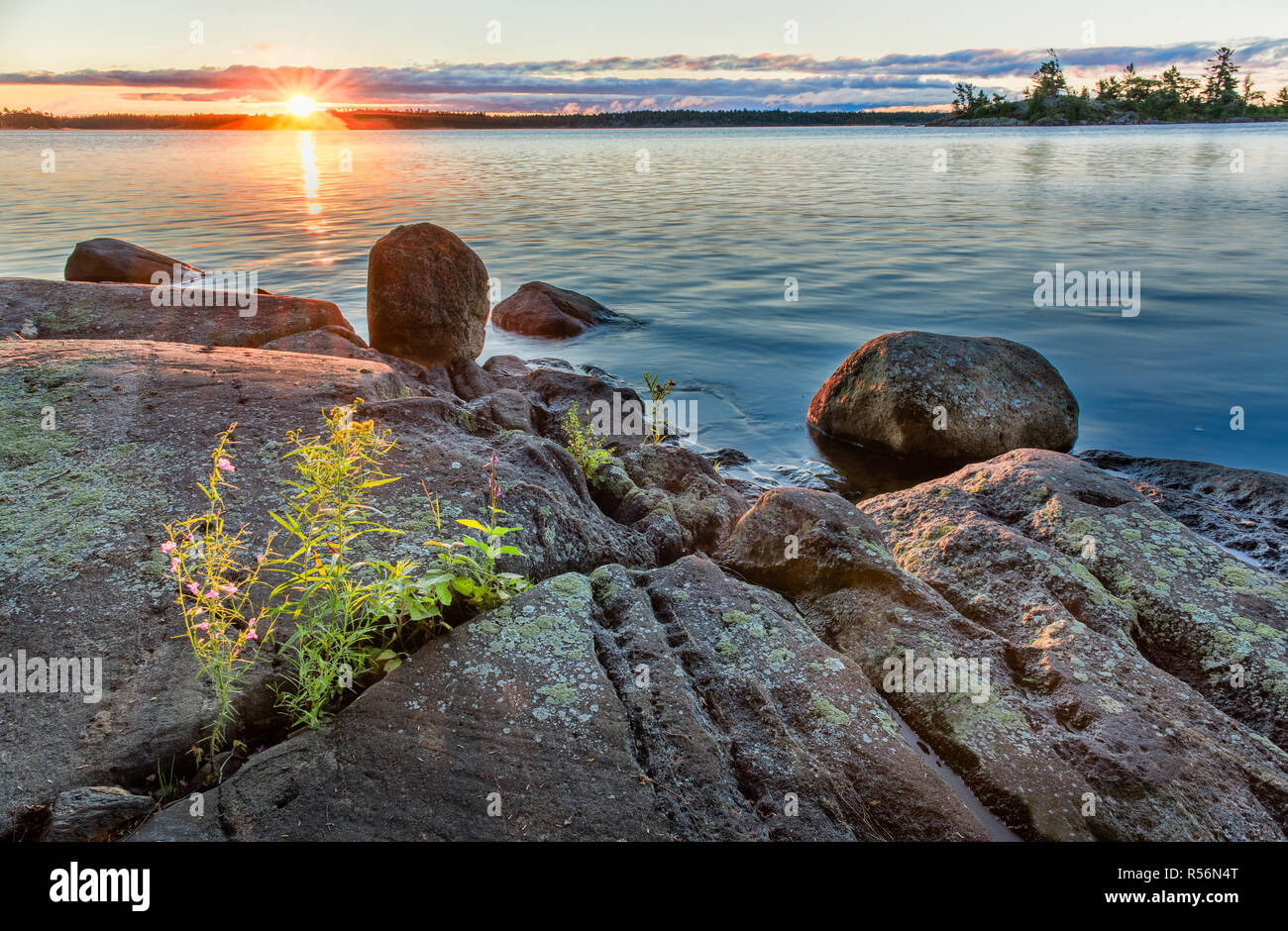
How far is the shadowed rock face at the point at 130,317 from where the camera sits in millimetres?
9828

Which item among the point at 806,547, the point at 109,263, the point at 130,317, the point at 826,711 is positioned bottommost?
the point at 826,711

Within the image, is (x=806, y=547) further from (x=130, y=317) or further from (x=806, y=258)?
(x=806, y=258)

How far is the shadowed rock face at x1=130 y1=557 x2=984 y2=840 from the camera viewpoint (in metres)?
3.07

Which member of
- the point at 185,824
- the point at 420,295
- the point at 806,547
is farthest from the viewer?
the point at 420,295

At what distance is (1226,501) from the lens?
26.2ft

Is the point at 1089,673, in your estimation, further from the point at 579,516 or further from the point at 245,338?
the point at 245,338

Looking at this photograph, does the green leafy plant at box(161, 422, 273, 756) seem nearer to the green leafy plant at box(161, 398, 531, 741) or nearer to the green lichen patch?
the green leafy plant at box(161, 398, 531, 741)

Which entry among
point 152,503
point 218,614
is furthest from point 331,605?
point 152,503

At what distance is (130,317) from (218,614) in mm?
8396

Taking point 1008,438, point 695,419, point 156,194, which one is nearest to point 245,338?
point 695,419

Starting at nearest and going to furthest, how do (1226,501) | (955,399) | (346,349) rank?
1. (1226,501)
2. (955,399)
3. (346,349)

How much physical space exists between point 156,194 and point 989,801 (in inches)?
2124

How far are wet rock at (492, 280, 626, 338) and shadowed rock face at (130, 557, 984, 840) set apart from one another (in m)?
13.2

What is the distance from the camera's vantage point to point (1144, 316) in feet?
60.9
